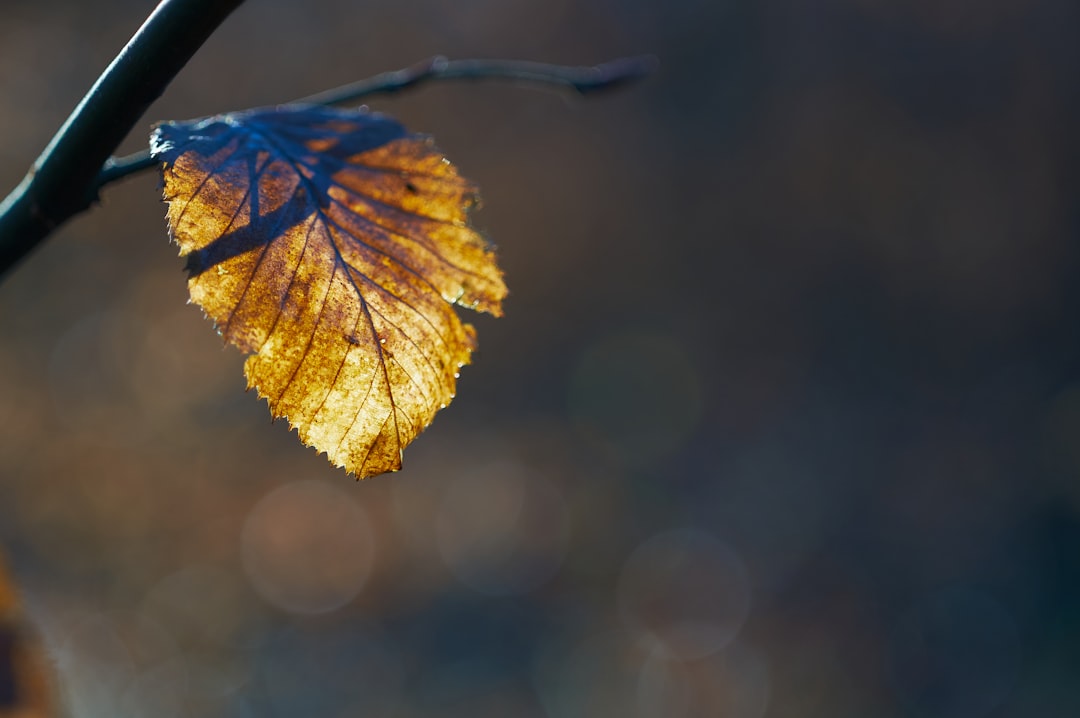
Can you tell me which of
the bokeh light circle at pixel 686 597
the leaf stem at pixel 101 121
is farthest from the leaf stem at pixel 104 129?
the bokeh light circle at pixel 686 597

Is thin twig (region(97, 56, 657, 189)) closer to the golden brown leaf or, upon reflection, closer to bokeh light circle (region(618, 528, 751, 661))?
the golden brown leaf

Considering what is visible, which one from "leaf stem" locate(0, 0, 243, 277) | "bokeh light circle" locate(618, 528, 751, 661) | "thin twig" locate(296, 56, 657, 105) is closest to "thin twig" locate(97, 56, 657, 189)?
"thin twig" locate(296, 56, 657, 105)

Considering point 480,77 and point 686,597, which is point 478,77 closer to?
point 480,77

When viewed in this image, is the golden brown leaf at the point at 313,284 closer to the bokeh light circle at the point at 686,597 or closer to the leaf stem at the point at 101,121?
the leaf stem at the point at 101,121

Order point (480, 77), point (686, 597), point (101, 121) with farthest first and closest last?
point (686, 597), point (480, 77), point (101, 121)

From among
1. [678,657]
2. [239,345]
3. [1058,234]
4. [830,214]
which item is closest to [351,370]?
[239,345]

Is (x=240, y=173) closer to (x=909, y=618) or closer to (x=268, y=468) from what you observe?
(x=268, y=468)

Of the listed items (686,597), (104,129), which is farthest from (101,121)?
(686,597)
